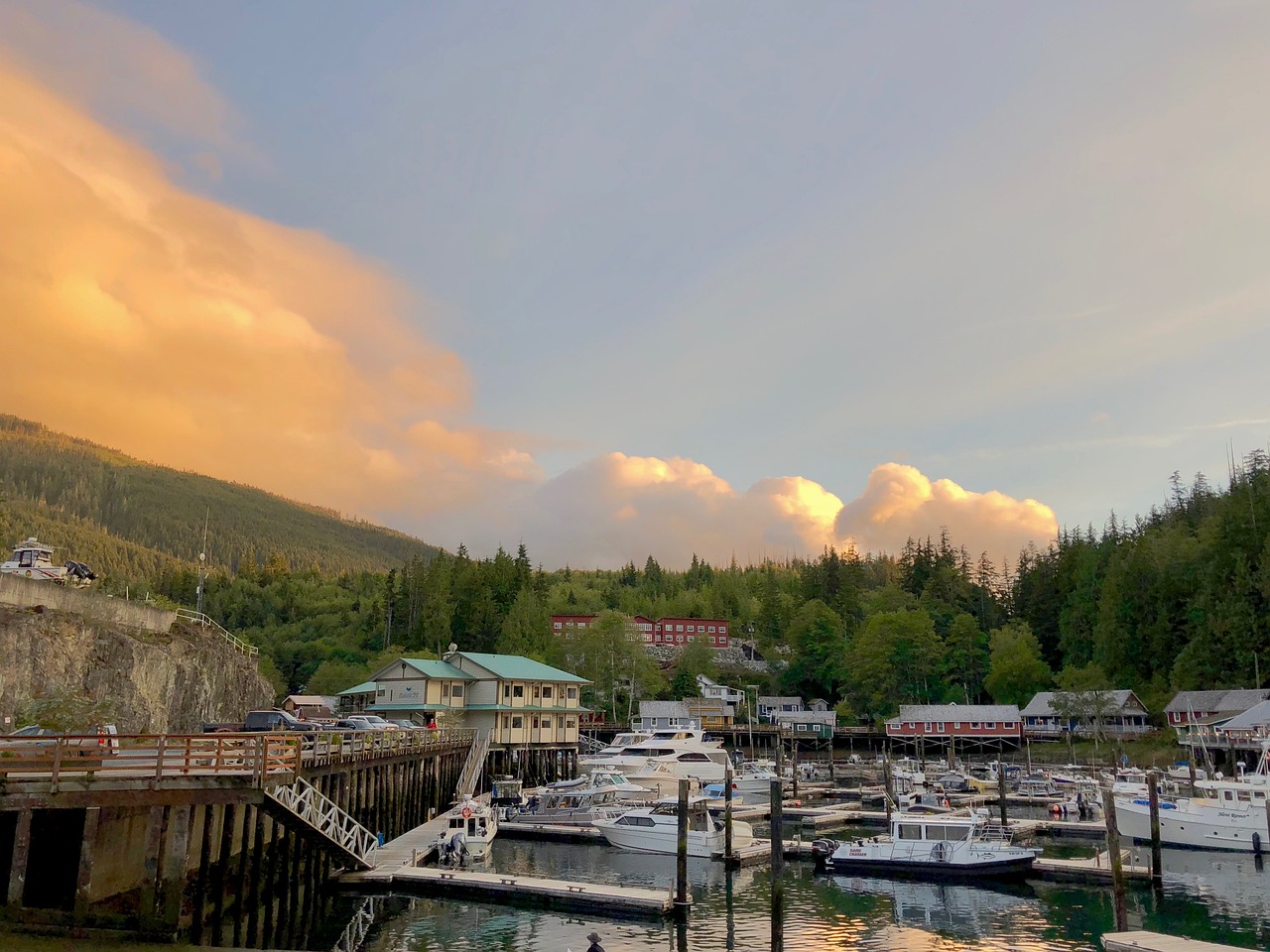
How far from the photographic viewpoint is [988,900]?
34.9 metres

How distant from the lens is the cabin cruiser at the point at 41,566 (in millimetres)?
60438

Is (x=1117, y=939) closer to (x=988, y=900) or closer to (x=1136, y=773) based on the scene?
(x=988, y=900)

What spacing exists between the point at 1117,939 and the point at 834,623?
403ft

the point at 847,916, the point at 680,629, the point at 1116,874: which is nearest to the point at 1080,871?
the point at 1116,874

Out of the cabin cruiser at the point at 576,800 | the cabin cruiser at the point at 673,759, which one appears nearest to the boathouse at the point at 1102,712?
the cabin cruiser at the point at 673,759

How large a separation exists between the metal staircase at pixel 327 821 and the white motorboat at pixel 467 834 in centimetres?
425

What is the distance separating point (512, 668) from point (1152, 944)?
177 ft

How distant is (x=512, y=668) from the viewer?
72.2 meters

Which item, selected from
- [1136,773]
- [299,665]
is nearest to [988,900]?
[1136,773]

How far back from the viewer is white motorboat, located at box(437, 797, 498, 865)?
38062 mm

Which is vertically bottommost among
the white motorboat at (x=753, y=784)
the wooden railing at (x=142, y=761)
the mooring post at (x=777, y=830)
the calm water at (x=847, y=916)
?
the white motorboat at (x=753, y=784)

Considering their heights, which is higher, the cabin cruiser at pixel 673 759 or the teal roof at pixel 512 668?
the teal roof at pixel 512 668

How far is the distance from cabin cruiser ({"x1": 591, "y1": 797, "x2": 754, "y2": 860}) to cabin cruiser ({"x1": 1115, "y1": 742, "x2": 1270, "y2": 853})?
2026 centimetres

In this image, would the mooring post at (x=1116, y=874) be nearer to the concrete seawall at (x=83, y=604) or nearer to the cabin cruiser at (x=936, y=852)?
the cabin cruiser at (x=936, y=852)
